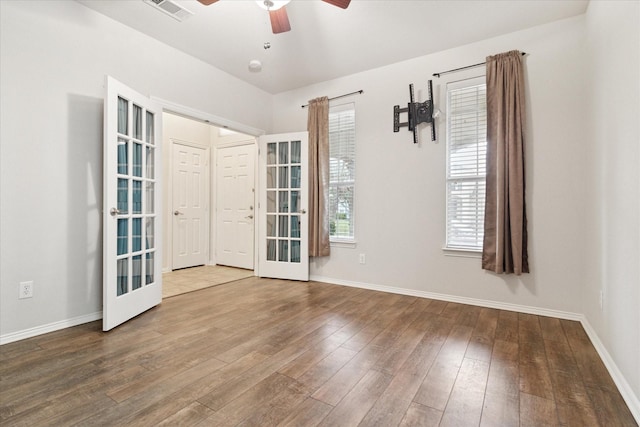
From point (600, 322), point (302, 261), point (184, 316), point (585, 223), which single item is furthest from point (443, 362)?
point (302, 261)

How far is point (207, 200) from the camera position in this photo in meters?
5.78

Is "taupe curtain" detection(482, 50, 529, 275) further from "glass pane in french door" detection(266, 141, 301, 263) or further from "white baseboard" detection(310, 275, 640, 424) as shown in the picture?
"glass pane in french door" detection(266, 141, 301, 263)

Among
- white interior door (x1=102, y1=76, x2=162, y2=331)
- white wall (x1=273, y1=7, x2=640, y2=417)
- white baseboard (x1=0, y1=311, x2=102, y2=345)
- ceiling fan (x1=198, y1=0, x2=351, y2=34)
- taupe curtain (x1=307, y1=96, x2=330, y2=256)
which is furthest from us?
taupe curtain (x1=307, y1=96, x2=330, y2=256)

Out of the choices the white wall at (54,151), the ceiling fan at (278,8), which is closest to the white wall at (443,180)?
the ceiling fan at (278,8)

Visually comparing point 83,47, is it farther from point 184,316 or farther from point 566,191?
point 566,191

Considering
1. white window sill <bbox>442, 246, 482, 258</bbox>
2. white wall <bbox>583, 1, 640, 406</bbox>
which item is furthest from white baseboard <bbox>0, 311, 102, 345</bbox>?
white wall <bbox>583, 1, 640, 406</bbox>

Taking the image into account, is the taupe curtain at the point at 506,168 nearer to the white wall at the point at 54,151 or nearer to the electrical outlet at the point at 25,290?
the white wall at the point at 54,151

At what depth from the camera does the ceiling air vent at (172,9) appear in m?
2.62

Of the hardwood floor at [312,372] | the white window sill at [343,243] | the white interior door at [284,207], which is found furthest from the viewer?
the white interior door at [284,207]

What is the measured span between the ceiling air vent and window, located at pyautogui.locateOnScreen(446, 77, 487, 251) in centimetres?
279

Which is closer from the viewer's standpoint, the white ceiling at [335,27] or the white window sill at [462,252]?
the white ceiling at [335,27]

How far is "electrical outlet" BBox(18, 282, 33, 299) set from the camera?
7.86 ft

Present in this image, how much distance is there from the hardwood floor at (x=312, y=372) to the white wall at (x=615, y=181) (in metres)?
0.29

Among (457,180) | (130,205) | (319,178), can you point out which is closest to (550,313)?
(457,180)
